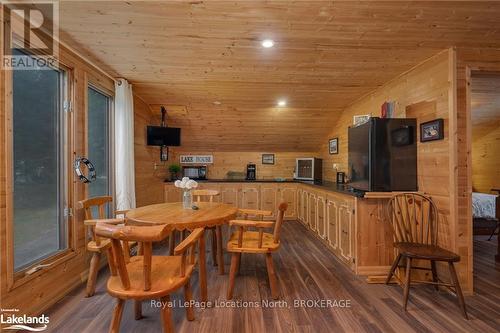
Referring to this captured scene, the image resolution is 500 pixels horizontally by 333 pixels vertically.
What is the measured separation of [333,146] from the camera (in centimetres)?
473

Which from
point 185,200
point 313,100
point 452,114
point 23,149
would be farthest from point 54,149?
point 452,114

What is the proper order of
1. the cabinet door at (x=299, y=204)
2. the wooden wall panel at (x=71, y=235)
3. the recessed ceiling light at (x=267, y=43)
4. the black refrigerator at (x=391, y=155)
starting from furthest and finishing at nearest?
the cabinet door at (x=299, y=204), the black refrigerator at (x=391, y=155), the recessed ceiling light at (x=267, y=43), the wooden wall panel at (x=71, y=235)

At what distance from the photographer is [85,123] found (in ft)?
8.28

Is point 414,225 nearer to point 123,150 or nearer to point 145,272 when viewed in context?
point 145,272

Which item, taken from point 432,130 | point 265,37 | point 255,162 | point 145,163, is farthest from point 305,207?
point 265,37

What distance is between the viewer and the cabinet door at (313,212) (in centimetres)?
389

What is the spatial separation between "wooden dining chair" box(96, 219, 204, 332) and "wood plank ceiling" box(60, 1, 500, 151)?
1.65 metres

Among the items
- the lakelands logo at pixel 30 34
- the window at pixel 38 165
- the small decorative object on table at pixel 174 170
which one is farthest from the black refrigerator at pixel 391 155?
the small decorative object on table at pixel 174 170

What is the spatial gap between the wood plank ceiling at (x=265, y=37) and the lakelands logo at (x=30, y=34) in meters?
0.11

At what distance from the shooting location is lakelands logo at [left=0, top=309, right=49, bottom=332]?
1.63 metres

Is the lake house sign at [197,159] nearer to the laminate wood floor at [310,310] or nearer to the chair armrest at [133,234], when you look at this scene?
the laminate wood floor at [310,310]

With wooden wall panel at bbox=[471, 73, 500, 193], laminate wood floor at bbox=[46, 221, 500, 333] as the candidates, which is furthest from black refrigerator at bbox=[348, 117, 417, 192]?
wooden wall panel at bbox=[471, 73, 500, 193]

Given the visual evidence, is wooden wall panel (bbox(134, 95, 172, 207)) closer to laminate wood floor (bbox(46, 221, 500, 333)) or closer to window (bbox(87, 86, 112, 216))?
window (bbox(87, 86, 112, 216))

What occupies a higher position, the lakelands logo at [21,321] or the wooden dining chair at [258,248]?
the wooden dining chair at [258,248]
